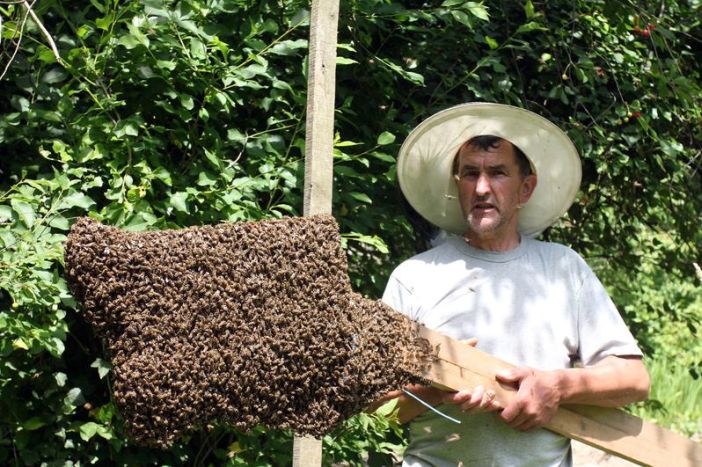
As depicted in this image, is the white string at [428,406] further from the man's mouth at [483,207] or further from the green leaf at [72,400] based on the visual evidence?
the green leaf at [72,400]

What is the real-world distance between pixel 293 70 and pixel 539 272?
1.19 meters

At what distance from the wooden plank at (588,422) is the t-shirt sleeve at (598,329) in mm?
167

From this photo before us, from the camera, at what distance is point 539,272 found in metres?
3.17

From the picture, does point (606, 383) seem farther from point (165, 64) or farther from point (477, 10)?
point (165, 64)

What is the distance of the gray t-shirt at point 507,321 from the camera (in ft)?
9.96

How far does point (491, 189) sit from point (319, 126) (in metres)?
0.59

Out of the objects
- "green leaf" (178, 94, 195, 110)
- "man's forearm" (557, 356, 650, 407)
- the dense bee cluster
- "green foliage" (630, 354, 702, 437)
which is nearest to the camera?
the dense bee cluster

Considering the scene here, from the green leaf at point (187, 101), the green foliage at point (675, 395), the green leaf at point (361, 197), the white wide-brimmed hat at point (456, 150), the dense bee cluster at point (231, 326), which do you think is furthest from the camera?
the green foliage at point (675, 395)

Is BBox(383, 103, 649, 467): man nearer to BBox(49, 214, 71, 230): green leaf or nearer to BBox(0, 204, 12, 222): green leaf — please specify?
BBox(49, 214, 71, 230): green leaf

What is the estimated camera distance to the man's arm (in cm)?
289

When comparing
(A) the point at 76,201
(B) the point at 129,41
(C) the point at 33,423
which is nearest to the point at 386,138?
(B) the point at 129,41

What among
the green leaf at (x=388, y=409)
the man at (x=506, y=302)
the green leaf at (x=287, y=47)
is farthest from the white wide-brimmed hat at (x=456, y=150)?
the green leaf at (x=388, y=409)

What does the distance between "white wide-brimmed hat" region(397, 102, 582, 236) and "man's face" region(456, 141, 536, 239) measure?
0.06 m

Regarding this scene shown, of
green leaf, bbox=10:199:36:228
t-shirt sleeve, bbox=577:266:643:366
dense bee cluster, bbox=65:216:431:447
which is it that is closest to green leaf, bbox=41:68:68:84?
green leaf, bbox=10:199:36:228
